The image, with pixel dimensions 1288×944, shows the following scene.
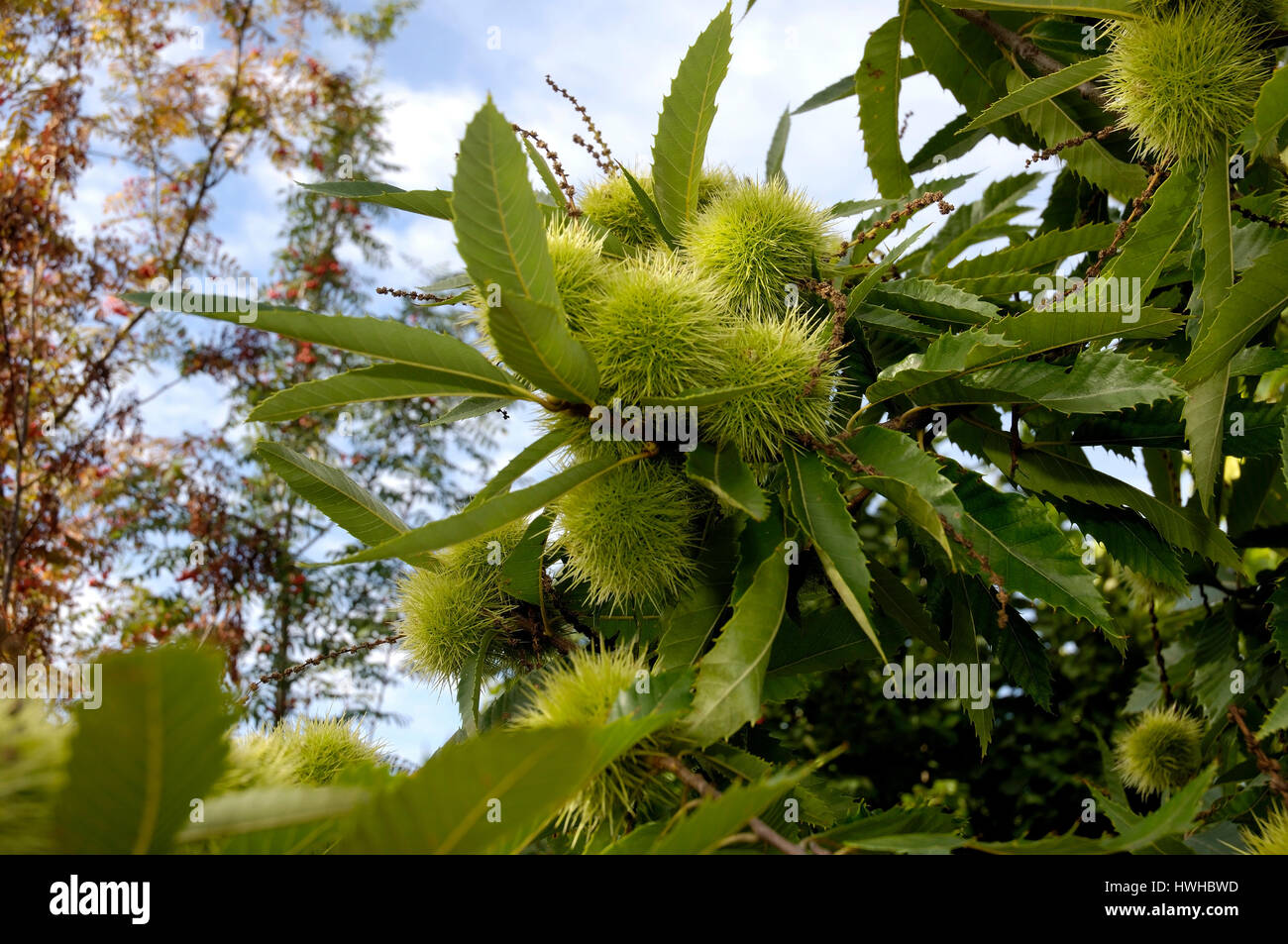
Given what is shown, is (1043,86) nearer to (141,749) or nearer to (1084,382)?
(1084,382)

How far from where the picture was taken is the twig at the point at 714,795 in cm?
69

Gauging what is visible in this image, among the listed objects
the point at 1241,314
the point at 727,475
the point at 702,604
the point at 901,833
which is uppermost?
the point at 1241,314

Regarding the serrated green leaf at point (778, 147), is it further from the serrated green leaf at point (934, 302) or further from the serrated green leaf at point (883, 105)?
the serrated green leaf at point (934, 302)

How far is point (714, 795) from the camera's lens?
0.79 m

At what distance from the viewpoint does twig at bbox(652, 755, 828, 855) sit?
27.0 inches

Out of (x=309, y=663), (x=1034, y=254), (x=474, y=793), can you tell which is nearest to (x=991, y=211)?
(x=1034, y=254)

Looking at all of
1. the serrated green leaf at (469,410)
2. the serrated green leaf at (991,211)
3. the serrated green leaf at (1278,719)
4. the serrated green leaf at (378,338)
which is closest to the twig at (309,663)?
the serrated green leaf at (469,410)

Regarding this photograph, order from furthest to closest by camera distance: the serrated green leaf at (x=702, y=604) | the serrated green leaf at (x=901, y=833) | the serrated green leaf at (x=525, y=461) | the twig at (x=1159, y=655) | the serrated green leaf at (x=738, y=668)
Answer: the twig at (x=1159, y=655) < the serrated green leaf at (x=702, y=604) < the serrated green leaf at (x=525, y=461) < the serrated green leaf at (x=738, y=668) < the serrated green leaf at (x=901, y=833)

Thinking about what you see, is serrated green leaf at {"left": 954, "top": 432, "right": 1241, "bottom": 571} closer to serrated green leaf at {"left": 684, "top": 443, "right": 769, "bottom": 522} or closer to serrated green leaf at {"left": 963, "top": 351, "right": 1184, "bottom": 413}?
serrated green leaf at {"left": 963, "top": 351, "right": 1184, "bottom": 413}

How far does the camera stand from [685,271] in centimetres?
121

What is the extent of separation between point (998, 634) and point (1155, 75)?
91 cm

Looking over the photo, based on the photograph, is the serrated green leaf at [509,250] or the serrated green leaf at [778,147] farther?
the serrated green leaf at [778,147]
